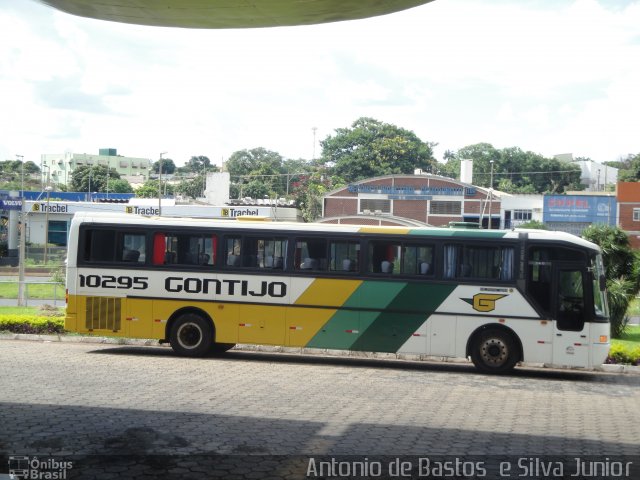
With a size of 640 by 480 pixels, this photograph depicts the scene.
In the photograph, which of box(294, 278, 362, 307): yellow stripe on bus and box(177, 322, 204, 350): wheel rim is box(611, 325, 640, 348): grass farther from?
box(177, 322, 204, 350): wheel rim

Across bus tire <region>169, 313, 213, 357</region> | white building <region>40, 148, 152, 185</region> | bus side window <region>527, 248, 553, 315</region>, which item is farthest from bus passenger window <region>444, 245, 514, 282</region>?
white building <region>40, 148, 152, 185</region>

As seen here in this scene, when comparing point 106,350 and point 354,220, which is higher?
point 354,220

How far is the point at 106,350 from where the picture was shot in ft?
63.2

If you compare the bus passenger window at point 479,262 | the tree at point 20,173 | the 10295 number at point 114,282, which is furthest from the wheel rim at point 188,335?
the tree at point 20,173

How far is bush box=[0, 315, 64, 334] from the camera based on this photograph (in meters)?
21.3

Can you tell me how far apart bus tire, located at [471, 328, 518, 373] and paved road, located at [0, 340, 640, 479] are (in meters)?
0.38

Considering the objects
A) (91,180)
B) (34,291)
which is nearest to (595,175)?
(91,180)

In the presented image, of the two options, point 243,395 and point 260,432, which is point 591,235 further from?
point 260,432

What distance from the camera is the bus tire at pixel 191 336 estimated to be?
60.5 ft

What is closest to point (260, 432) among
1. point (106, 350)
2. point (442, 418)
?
point (442, 418)

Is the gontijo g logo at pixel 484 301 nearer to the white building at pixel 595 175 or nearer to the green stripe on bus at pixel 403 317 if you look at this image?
the green stripe on bus at pixel 403 317

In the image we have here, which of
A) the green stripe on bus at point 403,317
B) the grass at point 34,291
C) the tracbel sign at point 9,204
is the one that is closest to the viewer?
the green stripe on bus at point 403,317

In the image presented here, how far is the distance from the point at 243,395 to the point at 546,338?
708 centimetres

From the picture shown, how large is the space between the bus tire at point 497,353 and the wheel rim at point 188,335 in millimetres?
6232
